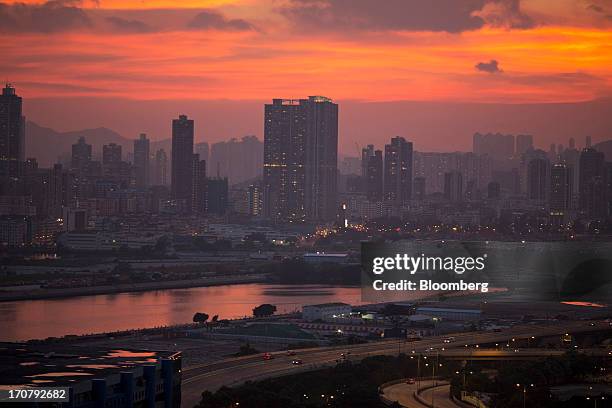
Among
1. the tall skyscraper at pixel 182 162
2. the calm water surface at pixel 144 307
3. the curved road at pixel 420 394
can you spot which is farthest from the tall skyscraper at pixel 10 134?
the curved road at pixel 420 394

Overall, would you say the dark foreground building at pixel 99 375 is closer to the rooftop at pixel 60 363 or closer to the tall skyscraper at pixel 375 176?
the rooftop at pixel 60 363

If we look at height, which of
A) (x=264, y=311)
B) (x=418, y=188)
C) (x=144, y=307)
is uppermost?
(x=418, y=188)

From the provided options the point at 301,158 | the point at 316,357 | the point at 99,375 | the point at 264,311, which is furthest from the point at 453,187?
the point at 99,375

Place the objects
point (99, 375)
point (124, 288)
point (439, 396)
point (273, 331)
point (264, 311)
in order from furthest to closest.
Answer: point (124, 288) < point (264, 311) < point (273, 331) < point (439, 396) < point (99, 375)

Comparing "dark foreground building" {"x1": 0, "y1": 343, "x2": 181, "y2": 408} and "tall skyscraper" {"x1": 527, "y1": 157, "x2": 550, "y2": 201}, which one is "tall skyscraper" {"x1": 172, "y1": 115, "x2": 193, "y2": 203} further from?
"dark foreground building" {"x1": 0, "y1": 343, "x2": 181, "y2": 408}

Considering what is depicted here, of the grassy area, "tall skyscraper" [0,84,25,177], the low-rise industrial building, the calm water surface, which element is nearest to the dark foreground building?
the grassy area

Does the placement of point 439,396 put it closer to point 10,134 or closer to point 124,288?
point 124,288
